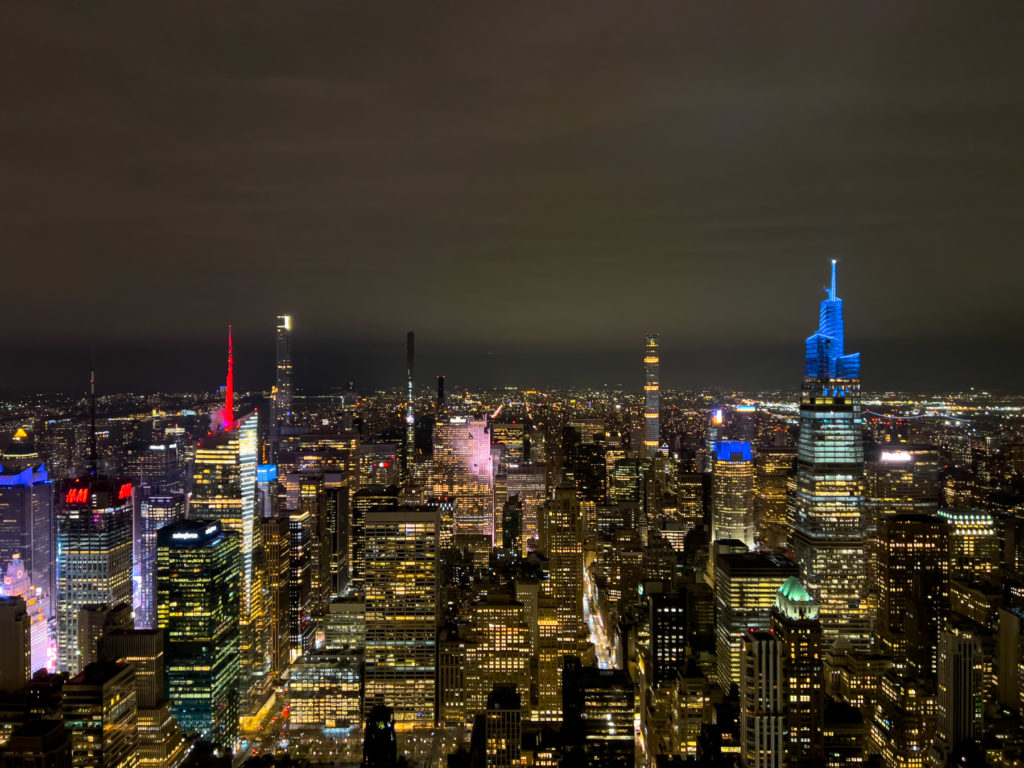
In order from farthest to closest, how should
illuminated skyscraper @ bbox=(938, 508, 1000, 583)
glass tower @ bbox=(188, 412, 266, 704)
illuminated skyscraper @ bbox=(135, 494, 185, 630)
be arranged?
glass tower @ bbox=(188, 412, 266, 704) < illuminated skyscraper @ bbox=(135, 494, 185, 630) < illuminated skyscraper @ bbox=(938, 508, 1000, 583)

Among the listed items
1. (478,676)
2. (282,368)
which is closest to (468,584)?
(478,676)

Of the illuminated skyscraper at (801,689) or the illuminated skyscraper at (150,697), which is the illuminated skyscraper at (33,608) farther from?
the illuminated skyscraper at (801,689)

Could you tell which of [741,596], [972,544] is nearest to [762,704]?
[741,596]

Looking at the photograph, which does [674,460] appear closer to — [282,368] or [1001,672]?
[282,368]

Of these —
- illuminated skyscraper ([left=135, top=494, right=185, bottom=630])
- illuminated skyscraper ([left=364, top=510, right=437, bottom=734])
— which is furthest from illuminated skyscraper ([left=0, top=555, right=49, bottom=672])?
illuminated skyscraper ([left=364, top=510, right=437, bottom=734])

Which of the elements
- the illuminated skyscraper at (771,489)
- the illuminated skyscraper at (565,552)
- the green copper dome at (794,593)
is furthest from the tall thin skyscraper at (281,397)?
the illuminated skyscraper at (771,489)

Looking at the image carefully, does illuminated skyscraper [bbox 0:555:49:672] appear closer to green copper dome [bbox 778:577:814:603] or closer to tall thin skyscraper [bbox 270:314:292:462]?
tall thin skyscraper [bbox 270:314:292:462]
